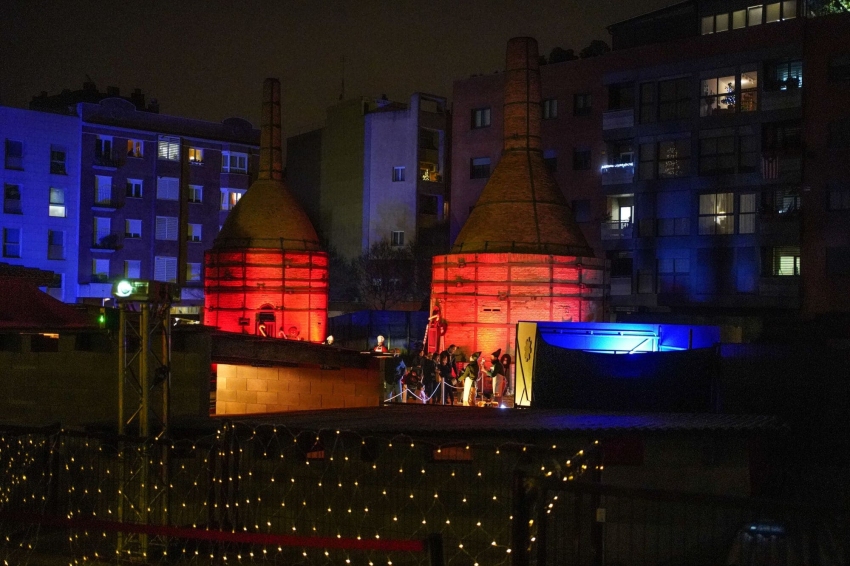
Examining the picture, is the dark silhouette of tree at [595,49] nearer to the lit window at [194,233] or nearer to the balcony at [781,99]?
the balcony at [781,99]

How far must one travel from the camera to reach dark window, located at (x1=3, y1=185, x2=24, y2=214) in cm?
4266

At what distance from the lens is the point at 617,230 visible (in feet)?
A: 132

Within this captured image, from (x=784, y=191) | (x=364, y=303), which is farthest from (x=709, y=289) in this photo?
(x=364, y=303)

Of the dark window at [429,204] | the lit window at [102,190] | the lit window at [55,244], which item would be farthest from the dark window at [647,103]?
the lit window at [55,244]

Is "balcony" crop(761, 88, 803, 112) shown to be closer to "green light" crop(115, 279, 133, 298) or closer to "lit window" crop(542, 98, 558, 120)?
"lit window" crop(542, 98, 558, 120)

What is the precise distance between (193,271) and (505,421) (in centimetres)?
3383

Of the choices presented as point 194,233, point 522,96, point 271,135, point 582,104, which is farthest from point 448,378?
point 194,233

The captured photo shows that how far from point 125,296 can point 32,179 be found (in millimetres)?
34919

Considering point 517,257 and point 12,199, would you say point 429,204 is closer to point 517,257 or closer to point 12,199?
point 12,199

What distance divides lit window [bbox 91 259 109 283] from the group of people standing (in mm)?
24411

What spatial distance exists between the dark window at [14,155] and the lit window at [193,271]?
8811 millimetres

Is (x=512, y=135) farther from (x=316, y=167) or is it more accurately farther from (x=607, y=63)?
(x=316, y=167)

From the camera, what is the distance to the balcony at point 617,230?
4006 cm

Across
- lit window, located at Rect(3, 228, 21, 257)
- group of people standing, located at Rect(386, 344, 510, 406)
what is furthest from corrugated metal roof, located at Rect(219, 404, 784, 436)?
lit window, located at Rect(3, 228, 21, 257)
